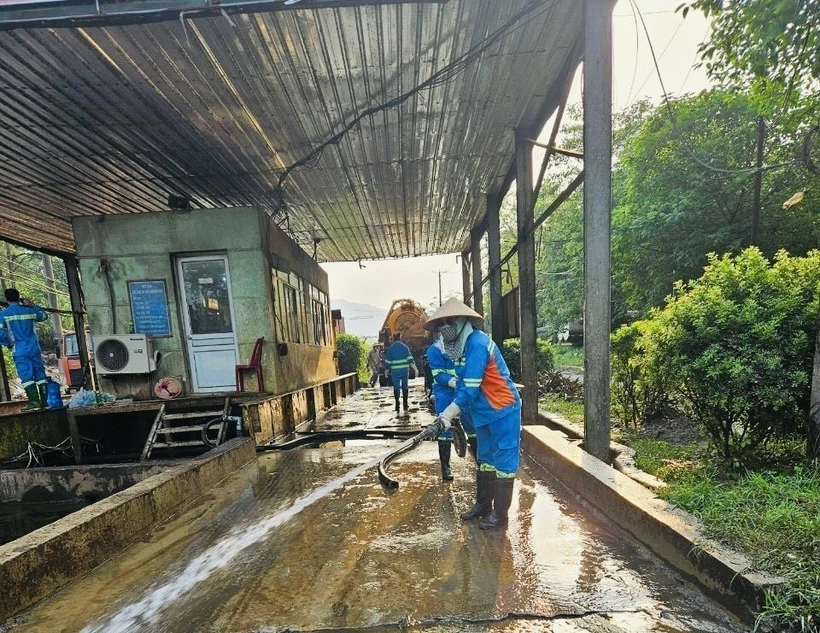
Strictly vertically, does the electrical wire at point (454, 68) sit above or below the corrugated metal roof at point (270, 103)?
below

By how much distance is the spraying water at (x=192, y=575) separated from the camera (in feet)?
7.24

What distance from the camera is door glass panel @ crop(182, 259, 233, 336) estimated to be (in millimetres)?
6809

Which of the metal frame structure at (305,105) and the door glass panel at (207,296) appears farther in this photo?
the door glass panel at (207,296)

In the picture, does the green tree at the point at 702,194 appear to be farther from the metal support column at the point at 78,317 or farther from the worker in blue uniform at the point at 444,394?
the metal support column at the point at 78,317

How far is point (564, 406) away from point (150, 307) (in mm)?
7502

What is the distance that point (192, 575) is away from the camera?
2.65 metres

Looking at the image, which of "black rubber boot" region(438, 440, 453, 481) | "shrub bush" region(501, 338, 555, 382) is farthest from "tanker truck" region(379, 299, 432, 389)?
"black rubber boot" region(438, 440, 453, 481)

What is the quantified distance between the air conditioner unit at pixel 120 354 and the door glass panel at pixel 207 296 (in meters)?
0.83

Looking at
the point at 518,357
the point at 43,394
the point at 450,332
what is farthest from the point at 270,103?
the point at 518,357

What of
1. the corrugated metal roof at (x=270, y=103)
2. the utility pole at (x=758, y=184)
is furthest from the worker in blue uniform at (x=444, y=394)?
the utility pole at (x=758, y=184)

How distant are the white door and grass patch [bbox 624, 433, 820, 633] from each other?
637 centimetres

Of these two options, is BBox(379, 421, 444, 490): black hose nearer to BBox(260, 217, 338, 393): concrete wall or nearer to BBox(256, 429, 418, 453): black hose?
BBox(256, 429, 418, 453): black hose

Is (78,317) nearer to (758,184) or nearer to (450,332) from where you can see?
(450,332)

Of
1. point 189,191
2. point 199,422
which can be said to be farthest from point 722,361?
point 189,191
